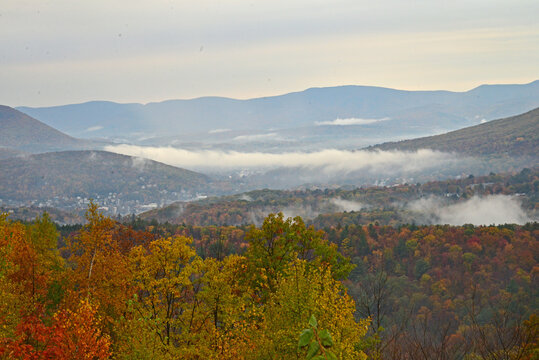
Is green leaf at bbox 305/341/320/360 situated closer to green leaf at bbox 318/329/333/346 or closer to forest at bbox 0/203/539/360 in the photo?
forest at bbox 0/203/539/360

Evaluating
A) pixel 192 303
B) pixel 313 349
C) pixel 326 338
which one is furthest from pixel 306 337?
pixel 192 303

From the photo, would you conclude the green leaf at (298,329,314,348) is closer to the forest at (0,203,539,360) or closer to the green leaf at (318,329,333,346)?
the forest at (0,203,539,360)

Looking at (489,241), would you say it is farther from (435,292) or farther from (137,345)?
(137,345)

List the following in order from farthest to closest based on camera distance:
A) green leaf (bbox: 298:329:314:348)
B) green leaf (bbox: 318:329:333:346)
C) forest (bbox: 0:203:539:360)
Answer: forest (bbox: 0:203:539:360) → green leaf (bbox: 318:329:333:346) → green leaf (bbox: 298:329:314:348)

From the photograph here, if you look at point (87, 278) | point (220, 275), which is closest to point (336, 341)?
point (220, 275)

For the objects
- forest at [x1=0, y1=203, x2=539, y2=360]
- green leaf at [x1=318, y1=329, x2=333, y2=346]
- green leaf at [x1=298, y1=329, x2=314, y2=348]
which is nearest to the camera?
green leaf at [x1=298, y1=329, x2=314, y2=348]

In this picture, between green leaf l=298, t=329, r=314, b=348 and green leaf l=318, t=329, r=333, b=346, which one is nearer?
green leaf l=298, t=329, r=314, b=348

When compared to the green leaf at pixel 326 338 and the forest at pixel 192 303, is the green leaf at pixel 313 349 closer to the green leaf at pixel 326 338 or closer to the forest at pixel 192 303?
the forest at pixel 192 303

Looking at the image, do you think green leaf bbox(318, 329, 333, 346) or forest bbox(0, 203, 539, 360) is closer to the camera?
green leaf bbox(318, 329, 333, 346)

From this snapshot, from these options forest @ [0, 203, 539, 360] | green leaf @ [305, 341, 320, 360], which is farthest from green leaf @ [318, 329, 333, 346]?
green leaf @ [305, 341, 320, 360]

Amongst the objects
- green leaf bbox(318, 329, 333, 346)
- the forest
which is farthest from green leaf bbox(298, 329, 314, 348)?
green leaf bbox(318, 329, 333, 346)

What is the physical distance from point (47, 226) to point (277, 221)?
30390 mm

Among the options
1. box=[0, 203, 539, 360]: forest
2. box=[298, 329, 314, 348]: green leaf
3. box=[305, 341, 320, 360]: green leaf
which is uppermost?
box=[298, 329, 314, 348]: green leaf

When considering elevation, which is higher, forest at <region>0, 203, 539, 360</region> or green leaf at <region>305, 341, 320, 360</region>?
green leaf at <region>305, 341, 320, 360</region>
